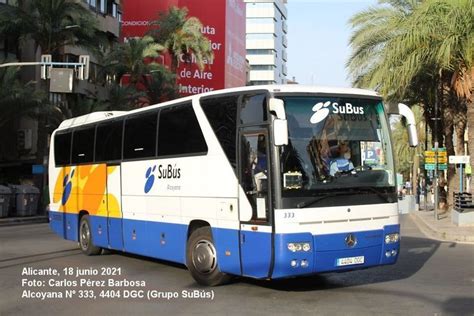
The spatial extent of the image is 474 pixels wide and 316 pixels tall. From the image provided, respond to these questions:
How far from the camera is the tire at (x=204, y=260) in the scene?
9930 mm

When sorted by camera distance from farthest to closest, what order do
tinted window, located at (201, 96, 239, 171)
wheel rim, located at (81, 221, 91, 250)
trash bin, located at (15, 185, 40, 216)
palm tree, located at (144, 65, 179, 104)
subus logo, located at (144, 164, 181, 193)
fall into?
palm tree, located at (144, 65, 179, 104) → trash bin, located at (15, 185, 40, 216) → wheel rim, located at (81, 221, 91, 250) → subus logo, located at (144, 164, 181, 193) → tinted window, located at (201, 96, 239, 171)

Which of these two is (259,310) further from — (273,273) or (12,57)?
(12,57)

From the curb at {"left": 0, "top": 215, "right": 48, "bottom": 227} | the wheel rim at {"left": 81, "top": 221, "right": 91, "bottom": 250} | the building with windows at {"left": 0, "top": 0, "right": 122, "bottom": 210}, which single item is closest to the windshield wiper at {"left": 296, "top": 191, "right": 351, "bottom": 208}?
the wheel rim at {"left": 81, "top": 221, "right": 91, "bottom": 250}

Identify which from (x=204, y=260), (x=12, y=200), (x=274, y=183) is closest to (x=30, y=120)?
(x=12, y=200)

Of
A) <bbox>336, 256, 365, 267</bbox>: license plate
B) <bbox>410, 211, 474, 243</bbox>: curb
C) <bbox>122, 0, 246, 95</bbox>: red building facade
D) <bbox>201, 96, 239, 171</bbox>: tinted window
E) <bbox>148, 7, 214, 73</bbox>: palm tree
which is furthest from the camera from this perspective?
<bbox>122, 0, 246, 95</bbox>: red building facade

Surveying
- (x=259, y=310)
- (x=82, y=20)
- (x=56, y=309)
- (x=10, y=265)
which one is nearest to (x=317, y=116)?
(x=259, y=310)

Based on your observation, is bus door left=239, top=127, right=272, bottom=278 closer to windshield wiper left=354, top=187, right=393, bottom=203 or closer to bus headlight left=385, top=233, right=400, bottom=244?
windshield wiper left=354, top=187, right=393, bottom=203

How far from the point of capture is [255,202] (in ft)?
29.6

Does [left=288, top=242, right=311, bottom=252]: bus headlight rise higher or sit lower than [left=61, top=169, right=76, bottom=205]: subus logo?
lower

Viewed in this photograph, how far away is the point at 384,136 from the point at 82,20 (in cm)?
2865

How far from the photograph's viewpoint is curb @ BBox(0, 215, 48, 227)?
88.1ft

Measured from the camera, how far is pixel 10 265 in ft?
41.5

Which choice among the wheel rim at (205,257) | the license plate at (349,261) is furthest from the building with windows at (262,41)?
the license plate at (349,261)

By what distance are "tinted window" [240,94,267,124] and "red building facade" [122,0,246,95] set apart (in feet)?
217
